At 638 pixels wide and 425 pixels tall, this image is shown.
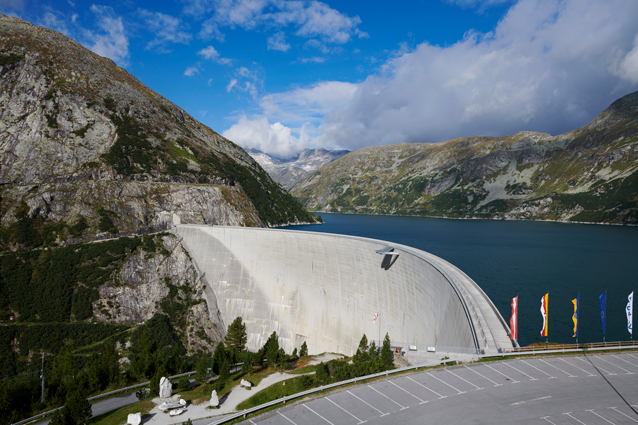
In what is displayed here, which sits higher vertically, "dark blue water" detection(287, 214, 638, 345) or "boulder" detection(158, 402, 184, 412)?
"dark blue water" detection(287, 214, 638, 345)

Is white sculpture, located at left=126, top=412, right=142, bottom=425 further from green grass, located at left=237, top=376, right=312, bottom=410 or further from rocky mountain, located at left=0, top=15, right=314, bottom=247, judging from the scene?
rocky mountain, located at left=0, top=15, right=314, bottom=247

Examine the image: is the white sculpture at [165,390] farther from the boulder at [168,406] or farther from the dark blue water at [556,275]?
the dark blue water at [556,275]

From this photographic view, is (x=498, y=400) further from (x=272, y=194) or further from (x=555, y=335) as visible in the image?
(x=272, y=194)

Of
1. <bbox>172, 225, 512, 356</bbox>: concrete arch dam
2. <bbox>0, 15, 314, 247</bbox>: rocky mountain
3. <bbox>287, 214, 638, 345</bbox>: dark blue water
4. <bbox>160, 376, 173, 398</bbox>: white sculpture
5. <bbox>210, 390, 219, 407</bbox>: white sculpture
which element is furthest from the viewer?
<bbox>0, 15, 314, 247</bbox>: rocky mountain

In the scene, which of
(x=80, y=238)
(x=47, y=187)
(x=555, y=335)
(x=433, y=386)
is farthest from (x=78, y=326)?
(x=555, y=335)

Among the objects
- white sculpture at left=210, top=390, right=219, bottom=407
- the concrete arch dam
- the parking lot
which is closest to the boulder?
white sculpture at left=210, top=390, right=219, bottom=407

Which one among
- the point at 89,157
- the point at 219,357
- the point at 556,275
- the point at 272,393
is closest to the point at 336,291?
the point at 219,357
